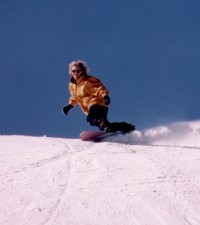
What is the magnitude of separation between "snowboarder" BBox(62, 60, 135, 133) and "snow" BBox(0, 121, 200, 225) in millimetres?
910

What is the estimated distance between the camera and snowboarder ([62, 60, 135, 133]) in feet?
28.2

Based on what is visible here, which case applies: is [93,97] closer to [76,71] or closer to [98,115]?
[98,115]

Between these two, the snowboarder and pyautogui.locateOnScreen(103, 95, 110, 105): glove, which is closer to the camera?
pyautogui.locateOnScreen(103, 95, 110, 105): glove

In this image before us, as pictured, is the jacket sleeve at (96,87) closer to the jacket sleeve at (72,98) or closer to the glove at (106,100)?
the glove at (106,100)

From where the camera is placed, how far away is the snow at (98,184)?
4.30 meters

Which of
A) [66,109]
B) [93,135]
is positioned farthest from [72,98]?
[93,135]

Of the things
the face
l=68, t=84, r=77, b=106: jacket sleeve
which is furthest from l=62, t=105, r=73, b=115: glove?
the face

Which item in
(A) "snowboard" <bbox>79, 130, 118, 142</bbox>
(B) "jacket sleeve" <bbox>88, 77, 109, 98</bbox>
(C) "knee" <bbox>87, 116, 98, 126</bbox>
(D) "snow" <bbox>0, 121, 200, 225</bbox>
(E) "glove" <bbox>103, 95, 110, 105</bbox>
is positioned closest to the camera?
(D) "snow" <bbox>0, 121, 200, 225</bbox>

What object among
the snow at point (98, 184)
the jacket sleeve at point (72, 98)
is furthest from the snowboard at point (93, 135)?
the jacket sleeve at point (72, 98)

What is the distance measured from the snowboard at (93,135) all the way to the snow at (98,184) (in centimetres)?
47

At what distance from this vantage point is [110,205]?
455cm

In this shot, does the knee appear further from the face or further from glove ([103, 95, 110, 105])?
the face

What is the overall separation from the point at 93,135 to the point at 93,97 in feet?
2.60

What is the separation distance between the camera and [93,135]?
27.3 feet
